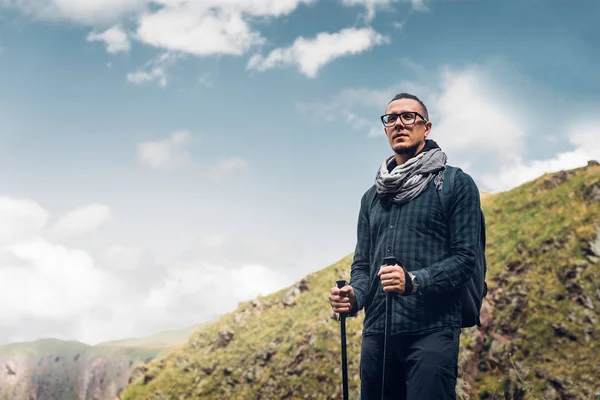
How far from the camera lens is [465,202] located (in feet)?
10.7

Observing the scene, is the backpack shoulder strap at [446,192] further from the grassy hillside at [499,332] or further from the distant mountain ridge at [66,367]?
the distant mountain ridge at [66,367]

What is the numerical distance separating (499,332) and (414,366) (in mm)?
12911

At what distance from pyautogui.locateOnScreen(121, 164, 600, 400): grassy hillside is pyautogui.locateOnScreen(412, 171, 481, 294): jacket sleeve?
889cm

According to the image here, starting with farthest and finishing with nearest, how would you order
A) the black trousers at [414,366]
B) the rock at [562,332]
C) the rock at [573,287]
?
the rock at [573,287] < the rock at [562,332] < the black trousers at [414,366]

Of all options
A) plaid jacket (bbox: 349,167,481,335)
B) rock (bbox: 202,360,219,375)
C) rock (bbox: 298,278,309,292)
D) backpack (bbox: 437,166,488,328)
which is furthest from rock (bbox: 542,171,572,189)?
plaid jacket (bbox: 349,167,481,335)

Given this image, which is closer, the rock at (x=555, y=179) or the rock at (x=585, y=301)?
the rock at (x=585, y=301)

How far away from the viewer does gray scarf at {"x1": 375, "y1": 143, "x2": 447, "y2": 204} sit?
134 inches

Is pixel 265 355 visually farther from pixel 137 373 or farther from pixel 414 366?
pixel 414 366

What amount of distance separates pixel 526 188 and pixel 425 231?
70.1 ft

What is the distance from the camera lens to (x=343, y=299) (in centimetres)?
352

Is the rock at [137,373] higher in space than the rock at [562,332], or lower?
lower

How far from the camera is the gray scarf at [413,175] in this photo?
3.41 m

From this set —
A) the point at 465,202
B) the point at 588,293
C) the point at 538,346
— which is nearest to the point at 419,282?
the point at 465,202

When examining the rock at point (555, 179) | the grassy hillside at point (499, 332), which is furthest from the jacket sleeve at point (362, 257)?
the rock at point (555, 179)
